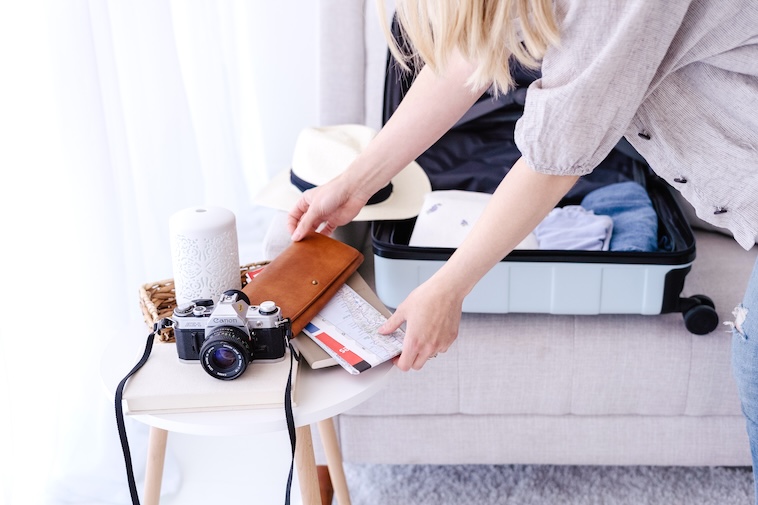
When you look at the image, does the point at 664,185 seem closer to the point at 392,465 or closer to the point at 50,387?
the point at 392,465

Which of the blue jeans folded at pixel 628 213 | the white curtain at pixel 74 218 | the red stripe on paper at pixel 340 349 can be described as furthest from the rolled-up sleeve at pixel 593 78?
the white curtain at pixel 74 218

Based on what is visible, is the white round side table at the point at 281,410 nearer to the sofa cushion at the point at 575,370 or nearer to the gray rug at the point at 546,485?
the sofa cushion at the point at 575,370

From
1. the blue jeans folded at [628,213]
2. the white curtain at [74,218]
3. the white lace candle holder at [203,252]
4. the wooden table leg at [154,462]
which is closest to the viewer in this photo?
the white lace candle holder at [203,252]

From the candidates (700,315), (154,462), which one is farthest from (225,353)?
(700,315)

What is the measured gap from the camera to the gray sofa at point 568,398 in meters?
1.18

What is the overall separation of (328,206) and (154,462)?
43 cm

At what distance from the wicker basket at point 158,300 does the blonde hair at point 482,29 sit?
426 mm

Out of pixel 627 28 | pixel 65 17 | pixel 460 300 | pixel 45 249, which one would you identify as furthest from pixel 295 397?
pixel 65 17

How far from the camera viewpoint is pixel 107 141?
1219 millimetres

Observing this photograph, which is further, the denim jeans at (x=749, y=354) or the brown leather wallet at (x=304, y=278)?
the brown leather wallet at (x=304, y=278)

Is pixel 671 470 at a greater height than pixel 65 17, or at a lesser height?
lesser

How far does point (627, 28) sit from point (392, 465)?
3.26 ft

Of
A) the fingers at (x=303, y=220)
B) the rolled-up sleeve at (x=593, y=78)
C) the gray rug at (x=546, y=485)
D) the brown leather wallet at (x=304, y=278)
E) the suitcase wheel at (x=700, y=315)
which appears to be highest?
the rolled-up sleeve at (x=593, y=78)

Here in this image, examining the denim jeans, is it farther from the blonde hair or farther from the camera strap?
the camera strap
